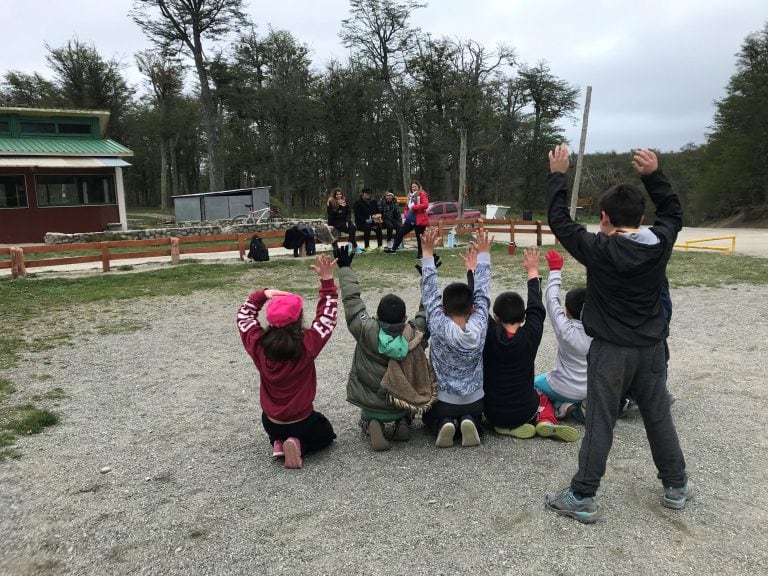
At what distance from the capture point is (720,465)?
3.32m

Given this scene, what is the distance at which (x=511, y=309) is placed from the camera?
12.0 ft

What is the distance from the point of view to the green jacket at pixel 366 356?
355 cm

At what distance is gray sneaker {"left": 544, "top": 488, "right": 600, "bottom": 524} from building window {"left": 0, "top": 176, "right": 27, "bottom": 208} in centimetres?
2273

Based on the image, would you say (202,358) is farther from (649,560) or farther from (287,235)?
(287,235)

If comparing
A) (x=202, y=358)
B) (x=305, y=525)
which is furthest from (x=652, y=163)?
(x=202, y=358)

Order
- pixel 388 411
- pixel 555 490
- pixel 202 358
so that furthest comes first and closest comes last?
1. pixel 202 358
2. pixel 388 411
3. pixel 555 490

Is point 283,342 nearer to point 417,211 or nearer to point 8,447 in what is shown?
point 8,447

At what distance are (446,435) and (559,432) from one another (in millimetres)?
777

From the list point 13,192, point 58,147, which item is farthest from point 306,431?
point 58,147

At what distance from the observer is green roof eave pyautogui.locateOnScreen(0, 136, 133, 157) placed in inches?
783

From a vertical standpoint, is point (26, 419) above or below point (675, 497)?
below

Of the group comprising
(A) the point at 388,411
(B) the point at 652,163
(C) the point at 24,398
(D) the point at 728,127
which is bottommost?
(C) the point at 24,398

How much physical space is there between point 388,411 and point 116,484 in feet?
5.69

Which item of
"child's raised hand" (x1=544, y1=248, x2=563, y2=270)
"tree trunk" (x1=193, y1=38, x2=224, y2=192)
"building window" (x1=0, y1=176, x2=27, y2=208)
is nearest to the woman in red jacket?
"child's raised hand" (x1=544, y1=248, x2=563, y2=270)
